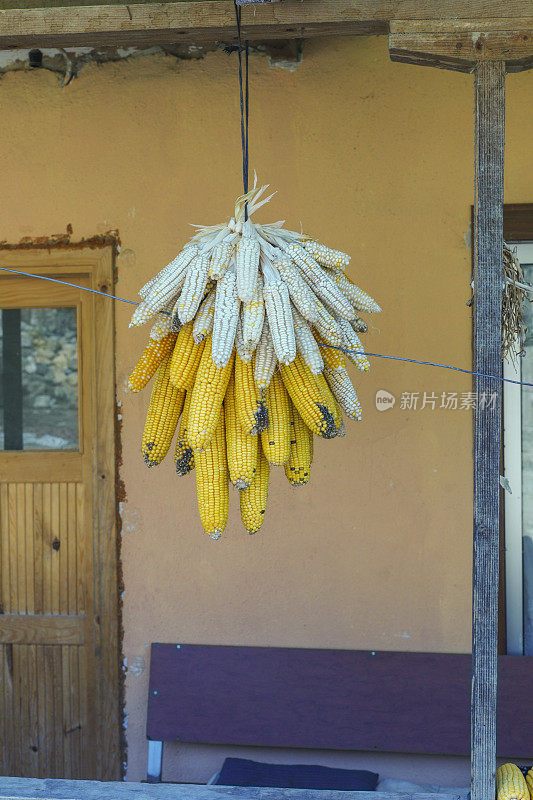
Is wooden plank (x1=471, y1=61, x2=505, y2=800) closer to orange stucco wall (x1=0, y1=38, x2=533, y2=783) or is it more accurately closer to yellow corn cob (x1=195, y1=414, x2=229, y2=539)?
yellow corn cob (x1=195, y1=414, x2=229, y2=539)

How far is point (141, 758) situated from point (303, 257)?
265 centimetres

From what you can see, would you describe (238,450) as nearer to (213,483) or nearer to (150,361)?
(213,483)

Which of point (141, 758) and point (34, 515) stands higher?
point (34, 515)

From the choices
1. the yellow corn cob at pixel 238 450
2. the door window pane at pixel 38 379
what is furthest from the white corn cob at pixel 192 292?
the door window pane at pixel 38 379

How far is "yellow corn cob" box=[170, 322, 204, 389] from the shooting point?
79.0 inches

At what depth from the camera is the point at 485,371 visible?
2.19m

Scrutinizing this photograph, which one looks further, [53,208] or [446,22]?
[53,208]

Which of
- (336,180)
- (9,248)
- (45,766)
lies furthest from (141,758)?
(336,180)

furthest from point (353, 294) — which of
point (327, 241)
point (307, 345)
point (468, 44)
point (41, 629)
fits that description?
point (41, 629)

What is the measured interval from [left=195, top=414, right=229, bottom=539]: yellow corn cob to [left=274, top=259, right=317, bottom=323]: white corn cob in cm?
37

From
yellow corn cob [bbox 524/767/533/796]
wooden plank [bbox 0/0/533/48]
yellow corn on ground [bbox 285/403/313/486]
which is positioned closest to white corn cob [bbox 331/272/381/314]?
yellow corn on ground [bbox 285/403/313/486]

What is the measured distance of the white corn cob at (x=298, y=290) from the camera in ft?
6.26

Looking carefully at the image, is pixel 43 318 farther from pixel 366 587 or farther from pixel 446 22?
pixel 446 22

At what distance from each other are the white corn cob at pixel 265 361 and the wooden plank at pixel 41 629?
2.15 metres
